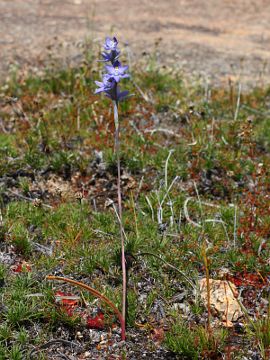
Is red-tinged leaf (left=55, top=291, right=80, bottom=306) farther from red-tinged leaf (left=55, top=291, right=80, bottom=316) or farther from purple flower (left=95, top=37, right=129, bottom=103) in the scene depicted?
purple flower (left=95, top=37, right=129, bottom=103)

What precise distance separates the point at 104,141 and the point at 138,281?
2040mm

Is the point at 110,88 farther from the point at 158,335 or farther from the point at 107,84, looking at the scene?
the point at 158,335

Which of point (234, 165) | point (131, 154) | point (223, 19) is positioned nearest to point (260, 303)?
point (234, 165)

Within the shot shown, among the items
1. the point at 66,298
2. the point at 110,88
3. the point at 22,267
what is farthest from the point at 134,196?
the point at 110,88

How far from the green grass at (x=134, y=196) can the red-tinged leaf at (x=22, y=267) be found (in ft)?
0.15

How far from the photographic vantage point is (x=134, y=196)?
502 cm

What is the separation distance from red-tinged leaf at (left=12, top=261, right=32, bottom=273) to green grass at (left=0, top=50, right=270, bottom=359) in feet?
0.15

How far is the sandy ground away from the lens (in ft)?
26.4

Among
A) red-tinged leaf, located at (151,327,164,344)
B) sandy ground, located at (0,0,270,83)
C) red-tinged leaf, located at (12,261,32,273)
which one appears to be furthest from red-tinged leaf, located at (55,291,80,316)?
sandy ground, located at (0,0,270,83)

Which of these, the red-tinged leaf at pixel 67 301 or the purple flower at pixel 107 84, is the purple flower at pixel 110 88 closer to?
the purple flower at pixel 107 84

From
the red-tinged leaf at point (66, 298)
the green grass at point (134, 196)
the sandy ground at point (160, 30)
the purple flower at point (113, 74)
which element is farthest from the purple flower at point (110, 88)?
the sandy ground at point (160, 30)

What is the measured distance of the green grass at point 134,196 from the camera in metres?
3.70

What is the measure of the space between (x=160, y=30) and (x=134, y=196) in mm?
5783

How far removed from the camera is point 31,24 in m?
9.52
